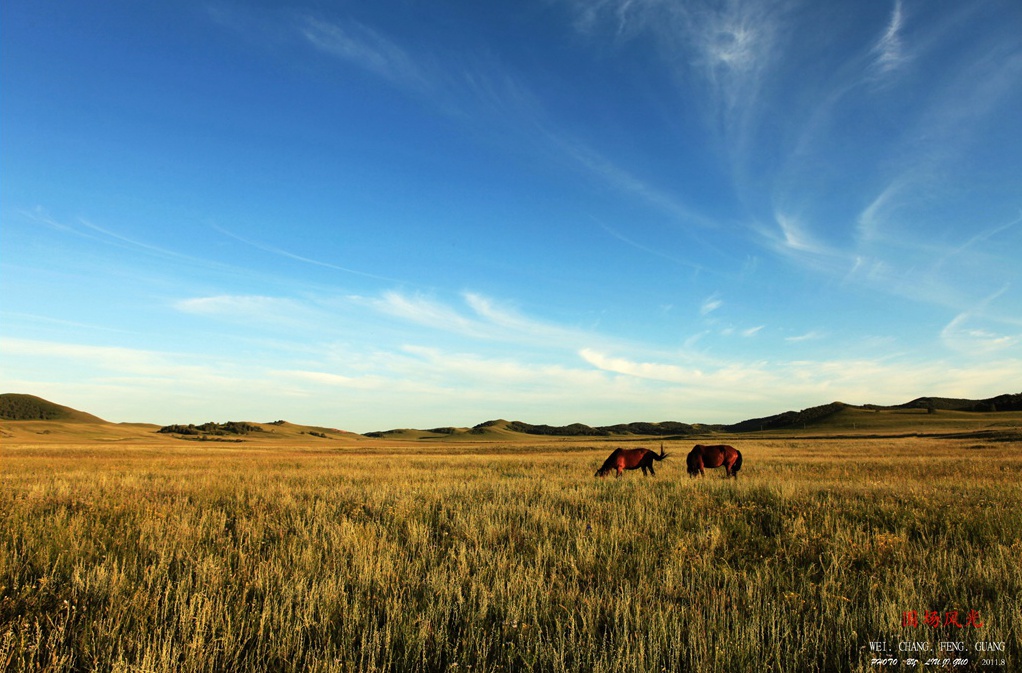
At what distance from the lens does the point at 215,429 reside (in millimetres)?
113000

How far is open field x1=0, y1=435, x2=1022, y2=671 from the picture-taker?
364cm

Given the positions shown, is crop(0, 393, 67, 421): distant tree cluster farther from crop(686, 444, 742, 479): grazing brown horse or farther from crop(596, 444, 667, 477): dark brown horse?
crop(686, 444, 742, 479): grazing brown horse

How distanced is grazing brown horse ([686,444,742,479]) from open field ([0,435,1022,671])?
8435 millimetres

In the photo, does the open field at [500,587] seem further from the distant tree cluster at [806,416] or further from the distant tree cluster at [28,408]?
Answer: the distant tree cluster at [28,408]

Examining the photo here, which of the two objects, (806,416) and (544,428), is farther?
(544,428)

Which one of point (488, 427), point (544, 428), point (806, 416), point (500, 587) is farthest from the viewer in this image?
point (544, 428)

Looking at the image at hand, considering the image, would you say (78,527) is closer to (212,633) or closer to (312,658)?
(212,633)

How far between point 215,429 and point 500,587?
130m

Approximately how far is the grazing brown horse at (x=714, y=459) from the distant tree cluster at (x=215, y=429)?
372ft

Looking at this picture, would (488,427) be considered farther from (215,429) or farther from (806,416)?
(806,416)

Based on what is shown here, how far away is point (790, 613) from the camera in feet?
14.1

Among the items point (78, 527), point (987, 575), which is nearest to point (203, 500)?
point (78, 527)

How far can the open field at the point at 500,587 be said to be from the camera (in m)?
3.64

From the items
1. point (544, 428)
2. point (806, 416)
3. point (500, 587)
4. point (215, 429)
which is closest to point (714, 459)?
point (500, 587)
